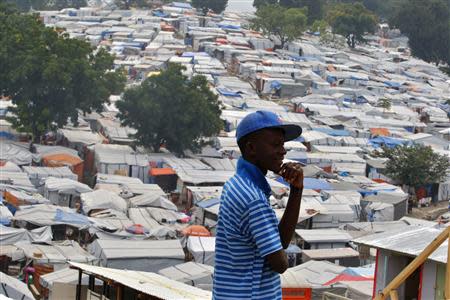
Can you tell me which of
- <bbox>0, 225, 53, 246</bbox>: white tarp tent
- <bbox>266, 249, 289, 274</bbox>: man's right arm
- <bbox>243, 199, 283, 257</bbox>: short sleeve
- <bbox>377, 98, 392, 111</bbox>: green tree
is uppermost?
<bbox>243, 199, 283, 257</bbox>: short sleeve

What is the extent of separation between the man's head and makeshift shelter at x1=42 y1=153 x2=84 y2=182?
54.6 ft

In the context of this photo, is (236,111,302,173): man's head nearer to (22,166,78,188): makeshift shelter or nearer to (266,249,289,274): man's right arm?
(266,249,289,274): man's right arm

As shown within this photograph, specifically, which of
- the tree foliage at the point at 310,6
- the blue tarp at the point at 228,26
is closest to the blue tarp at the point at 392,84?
the blue tarp at the point at 228,26

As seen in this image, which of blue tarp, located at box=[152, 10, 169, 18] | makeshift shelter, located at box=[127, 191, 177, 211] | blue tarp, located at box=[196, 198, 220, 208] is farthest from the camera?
blue tarp, located at box=[152, 10, 169, 18]

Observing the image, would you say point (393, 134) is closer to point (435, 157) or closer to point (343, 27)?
point (435, 157)

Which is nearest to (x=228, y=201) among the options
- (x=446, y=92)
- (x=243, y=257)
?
(x=243, y=257)

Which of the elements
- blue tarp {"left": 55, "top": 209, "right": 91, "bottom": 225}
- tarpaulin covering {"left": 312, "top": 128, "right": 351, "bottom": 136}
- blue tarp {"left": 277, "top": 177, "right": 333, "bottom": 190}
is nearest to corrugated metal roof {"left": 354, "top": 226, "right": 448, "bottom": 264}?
blue tarp {"left": 55, "top": 209, "right": 91, "bottom": 225}

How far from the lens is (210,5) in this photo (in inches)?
1998

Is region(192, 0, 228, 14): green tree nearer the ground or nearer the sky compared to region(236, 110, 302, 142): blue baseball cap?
nearer the ground

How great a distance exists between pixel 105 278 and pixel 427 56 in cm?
4263

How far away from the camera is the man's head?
7.30 feet

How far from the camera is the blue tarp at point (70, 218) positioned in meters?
13.8

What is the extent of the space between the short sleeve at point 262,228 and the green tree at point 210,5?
4893 cm

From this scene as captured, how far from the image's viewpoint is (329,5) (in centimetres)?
5469
